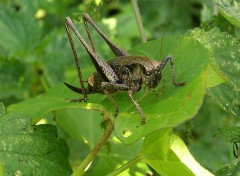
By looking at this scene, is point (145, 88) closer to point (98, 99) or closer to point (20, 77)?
point (98, 99)

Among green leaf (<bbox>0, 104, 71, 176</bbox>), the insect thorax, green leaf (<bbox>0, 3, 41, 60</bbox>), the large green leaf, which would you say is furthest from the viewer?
green leaf (<bbox>0, 3, 41, 60</bbox>)

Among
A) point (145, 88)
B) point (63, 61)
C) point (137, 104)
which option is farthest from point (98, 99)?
point (63, 61)

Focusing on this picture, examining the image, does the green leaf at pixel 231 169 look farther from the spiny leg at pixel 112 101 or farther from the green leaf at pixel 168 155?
the spiny leg at pixel 112 101

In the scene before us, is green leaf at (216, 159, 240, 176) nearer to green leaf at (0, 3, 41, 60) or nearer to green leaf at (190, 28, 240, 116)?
green leaf at (190, 28, 240, 116)

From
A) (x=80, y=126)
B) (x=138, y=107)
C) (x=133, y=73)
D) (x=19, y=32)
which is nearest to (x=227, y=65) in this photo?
(x=133, y=73)

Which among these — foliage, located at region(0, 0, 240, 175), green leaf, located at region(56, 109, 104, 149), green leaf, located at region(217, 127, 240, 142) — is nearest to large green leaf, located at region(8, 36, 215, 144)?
Answer: foliage, located at region(0, 0, 240, 175)
